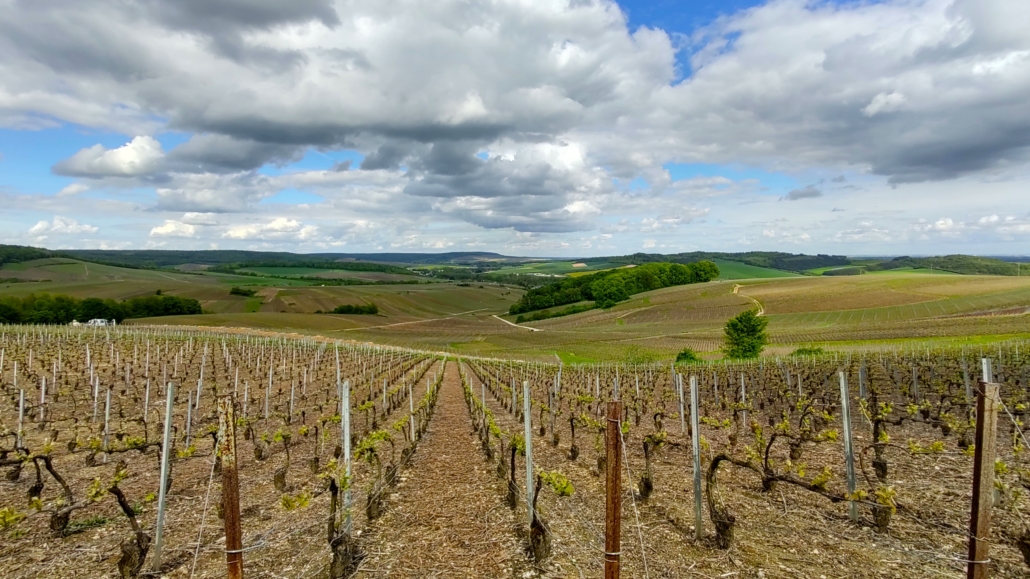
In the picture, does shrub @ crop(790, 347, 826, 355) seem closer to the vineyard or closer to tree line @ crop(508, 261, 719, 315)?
the vineyard

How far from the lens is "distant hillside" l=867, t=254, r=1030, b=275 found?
4801 inches

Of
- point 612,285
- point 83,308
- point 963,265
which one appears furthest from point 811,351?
point 963,265

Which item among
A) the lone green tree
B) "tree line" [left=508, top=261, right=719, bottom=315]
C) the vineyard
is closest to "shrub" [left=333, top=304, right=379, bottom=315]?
"tree line" [left=508, top=261, right=719, bottom=315]

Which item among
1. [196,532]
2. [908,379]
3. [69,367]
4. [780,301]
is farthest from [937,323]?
[69,367]

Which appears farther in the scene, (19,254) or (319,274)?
(319,274)

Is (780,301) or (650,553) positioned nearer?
(650,553)

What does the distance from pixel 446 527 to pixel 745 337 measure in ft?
136

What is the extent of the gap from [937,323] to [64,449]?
63.9m

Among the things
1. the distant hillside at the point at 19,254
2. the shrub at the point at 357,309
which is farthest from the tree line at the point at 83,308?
the distant hillside at the point at 19,254

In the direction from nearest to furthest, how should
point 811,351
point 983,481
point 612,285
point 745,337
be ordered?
point 983,481
point 811,351
point 745,337
point 612,285

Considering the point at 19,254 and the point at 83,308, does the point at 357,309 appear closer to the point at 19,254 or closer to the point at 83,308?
the point at 83,308

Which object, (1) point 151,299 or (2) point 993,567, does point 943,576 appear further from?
(1) point 151,299

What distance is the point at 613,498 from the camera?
480 cm

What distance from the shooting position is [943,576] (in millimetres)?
5898
